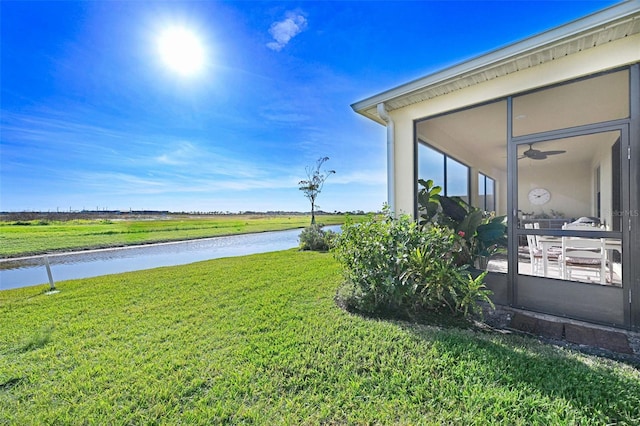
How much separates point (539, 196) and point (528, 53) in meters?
1.80

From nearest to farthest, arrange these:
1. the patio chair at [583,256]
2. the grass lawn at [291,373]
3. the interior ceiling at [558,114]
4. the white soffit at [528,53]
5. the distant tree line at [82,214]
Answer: the grass lawn at [291,373] → the white soffit at [528,53] → the interior ceiling at [558,114] → the patio chair at [583,256] → the distant tree line at [82,214]

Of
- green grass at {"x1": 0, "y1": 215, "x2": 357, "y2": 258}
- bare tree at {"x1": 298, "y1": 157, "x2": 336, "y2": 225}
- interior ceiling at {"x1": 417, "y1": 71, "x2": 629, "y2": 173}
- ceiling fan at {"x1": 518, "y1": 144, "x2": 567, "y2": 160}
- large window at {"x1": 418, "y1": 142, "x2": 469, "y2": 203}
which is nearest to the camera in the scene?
interior ceiling at {"x1": 417, "y1": 71, "x2": 629, "y2": 173}

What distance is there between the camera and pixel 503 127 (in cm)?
406

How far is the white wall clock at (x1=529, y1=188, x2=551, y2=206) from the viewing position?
12.0 ft

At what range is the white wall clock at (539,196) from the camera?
12.0 feet

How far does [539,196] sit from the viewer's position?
3.69 m

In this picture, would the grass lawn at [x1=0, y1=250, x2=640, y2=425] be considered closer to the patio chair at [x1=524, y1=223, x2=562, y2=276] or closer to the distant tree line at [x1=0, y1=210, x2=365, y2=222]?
the patio chair at [x1=524, y1=223, x2=562, y2=276]

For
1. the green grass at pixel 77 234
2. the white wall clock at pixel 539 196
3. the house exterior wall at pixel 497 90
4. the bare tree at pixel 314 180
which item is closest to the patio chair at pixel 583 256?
the white wall clock at pixel 539 196

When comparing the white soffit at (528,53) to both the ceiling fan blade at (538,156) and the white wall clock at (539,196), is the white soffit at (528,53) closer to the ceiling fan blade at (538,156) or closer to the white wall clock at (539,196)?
the ceiling fan blade at (538,156)

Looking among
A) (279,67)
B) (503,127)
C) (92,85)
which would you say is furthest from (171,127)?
(503,127)

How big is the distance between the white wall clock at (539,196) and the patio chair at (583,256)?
53 centimetres

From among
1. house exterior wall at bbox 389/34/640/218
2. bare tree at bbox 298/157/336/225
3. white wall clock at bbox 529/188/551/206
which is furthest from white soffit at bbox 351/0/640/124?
bare tree at bbox 298/157/336/225

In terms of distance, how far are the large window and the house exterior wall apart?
33 cm

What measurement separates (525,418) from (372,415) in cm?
99
